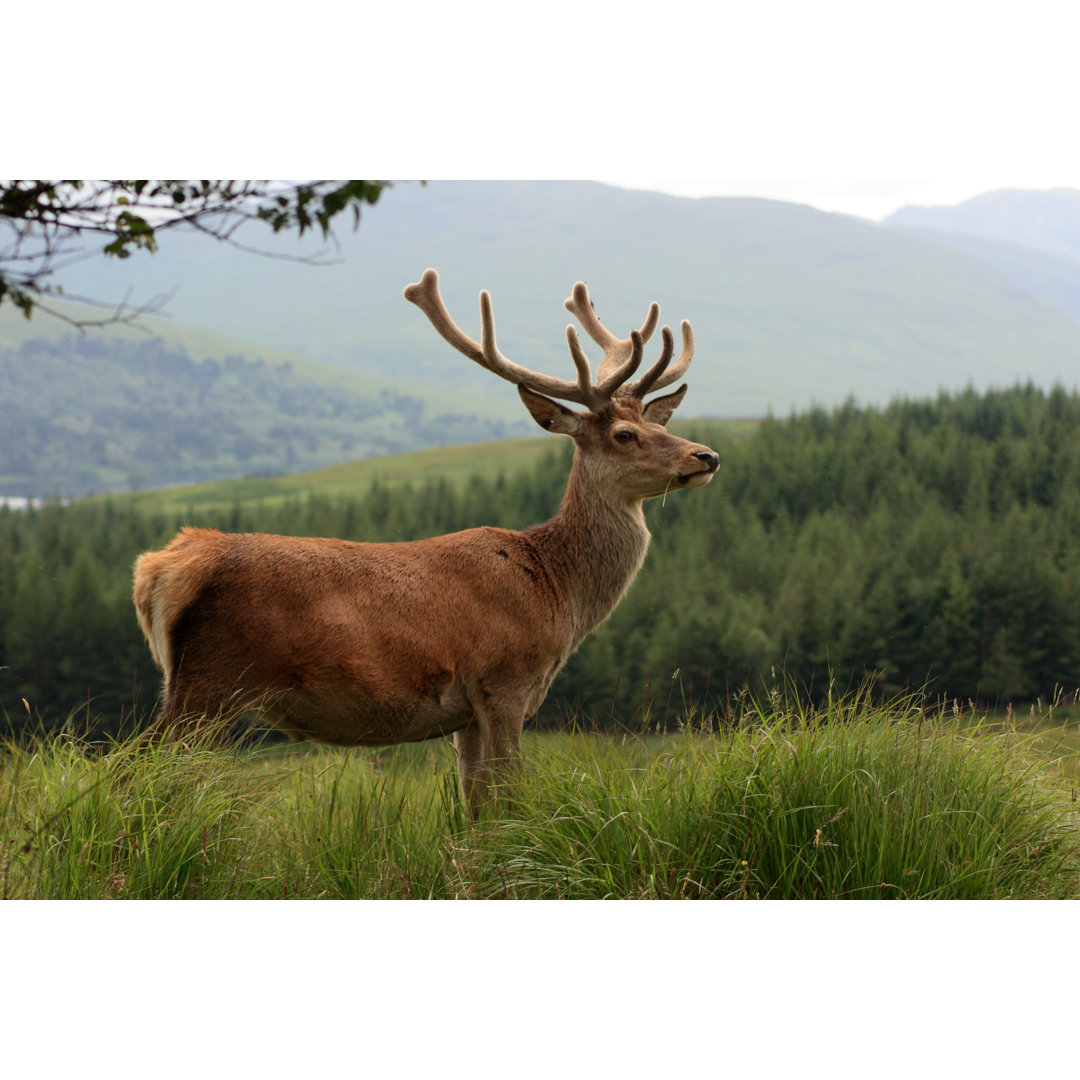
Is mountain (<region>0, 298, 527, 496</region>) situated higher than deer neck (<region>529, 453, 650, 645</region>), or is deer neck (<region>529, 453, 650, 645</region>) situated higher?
deer neck (<region>529, 453, 650, 645</region>)

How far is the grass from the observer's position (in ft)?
11.2

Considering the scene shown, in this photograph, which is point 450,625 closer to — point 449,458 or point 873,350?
point 449,458

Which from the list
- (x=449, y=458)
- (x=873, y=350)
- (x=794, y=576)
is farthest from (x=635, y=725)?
(x=873, y=350)

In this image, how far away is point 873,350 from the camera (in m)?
67.4

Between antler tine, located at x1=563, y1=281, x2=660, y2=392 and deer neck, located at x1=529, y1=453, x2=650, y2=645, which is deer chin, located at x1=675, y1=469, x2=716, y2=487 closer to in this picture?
deer neck, located at x1=529, y1=453, x2=650, y2=645

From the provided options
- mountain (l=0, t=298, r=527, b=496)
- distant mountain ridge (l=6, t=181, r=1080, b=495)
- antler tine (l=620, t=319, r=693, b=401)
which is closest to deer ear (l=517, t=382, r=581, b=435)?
antler tine (l=620, t=319, r=693, b=401)

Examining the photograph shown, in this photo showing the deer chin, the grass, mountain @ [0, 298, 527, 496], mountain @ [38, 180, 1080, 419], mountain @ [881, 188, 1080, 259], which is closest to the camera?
the grass

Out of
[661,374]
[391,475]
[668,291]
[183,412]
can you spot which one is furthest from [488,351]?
[668,291]

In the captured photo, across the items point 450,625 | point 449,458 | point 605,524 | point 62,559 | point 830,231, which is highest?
point 830,231

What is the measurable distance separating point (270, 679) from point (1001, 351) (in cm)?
8880

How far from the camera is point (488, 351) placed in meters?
4.54

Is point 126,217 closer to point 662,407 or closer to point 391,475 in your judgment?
point 662,407

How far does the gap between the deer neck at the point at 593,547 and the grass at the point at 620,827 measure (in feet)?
2.70

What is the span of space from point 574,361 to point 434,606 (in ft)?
4.23
